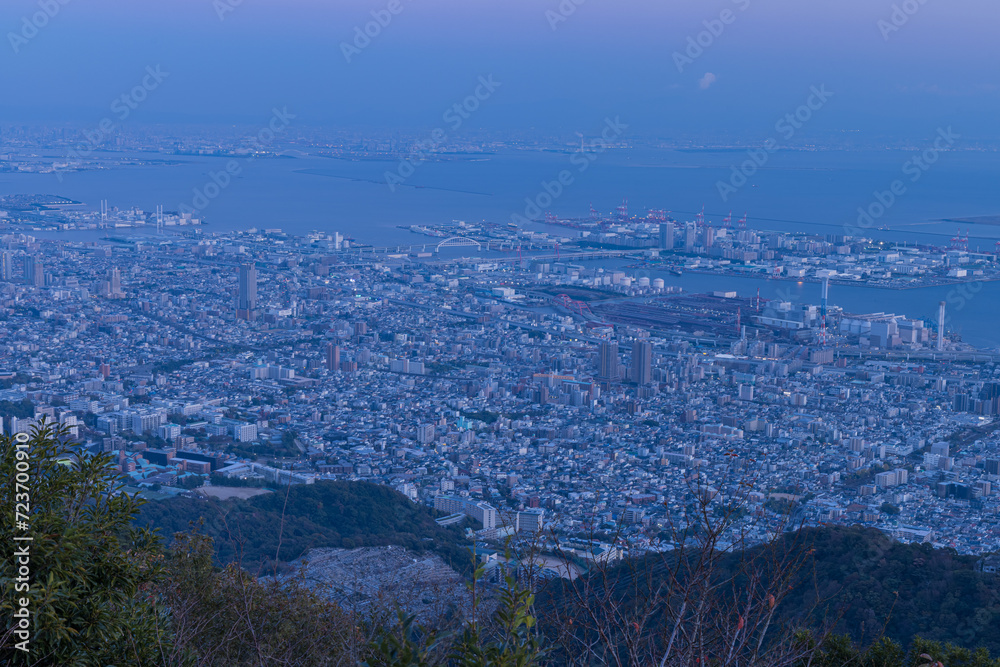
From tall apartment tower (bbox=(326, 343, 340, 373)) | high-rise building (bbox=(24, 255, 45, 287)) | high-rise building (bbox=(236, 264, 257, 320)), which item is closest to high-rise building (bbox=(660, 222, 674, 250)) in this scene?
high-rise building (bbox=(236, 264, 257, 320))

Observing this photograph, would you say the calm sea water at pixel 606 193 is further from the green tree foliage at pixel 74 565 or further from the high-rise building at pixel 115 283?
the green tree foliage at pixel 74 565

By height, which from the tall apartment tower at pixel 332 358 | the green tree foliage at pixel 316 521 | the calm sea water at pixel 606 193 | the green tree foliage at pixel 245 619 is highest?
the calm sea water at pixel 606 193

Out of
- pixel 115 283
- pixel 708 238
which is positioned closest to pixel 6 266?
pixel 115 283

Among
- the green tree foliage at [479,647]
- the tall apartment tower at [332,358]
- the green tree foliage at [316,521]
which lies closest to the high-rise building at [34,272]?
the tall apartment tower at [332,358]

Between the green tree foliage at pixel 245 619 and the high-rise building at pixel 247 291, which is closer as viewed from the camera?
the green tree foliage at pixel 245 619

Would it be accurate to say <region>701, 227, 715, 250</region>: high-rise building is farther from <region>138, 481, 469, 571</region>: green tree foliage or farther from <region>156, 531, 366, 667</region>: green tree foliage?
<region>156, 531, 366, 667</region>: green tree foliage
